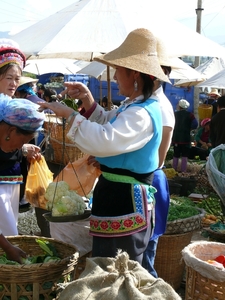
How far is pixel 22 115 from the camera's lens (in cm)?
242

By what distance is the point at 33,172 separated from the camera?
11.7ft

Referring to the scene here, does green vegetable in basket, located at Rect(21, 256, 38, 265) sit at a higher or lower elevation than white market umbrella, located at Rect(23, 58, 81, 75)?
lower

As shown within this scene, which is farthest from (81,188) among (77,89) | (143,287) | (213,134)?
(213,134)

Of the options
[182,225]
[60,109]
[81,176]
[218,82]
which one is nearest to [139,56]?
[60,109]

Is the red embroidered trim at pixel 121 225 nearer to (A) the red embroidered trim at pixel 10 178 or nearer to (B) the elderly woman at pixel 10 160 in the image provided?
(B) the elderly woman at pixel 10 160

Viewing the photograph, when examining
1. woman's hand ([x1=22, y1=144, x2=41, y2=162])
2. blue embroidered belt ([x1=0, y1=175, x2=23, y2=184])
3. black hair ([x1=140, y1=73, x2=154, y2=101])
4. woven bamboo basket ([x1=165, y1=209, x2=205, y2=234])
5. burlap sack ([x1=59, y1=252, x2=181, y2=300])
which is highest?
black hair ([x1=140, y1=73, x2=154, y2=101])

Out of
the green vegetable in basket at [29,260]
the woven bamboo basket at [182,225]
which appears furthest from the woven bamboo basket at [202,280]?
the green vegetable in basket at [29,260]

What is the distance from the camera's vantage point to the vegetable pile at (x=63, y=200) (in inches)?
119

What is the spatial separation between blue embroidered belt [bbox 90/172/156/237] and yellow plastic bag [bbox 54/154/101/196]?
0.98m

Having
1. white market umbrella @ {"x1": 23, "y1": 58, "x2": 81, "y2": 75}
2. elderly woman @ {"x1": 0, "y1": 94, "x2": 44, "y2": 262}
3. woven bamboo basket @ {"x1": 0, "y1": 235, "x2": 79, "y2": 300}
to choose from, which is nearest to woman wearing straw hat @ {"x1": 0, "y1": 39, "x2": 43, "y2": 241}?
elderly woman @ {"x1": 0, "y1": 94, "x2": 44, "y2": 262}

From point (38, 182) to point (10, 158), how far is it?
660 millimetres

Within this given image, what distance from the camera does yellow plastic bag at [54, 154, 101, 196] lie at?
11.4 feet

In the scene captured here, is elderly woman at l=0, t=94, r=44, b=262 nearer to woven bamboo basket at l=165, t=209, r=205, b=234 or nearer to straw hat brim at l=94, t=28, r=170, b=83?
straw hat brim at l=94, t=28, r=170, b=83

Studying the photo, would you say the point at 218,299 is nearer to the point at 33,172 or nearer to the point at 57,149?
the point at 33,172
